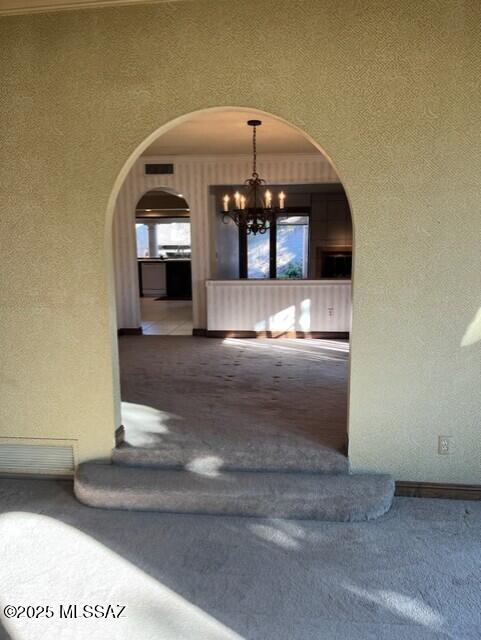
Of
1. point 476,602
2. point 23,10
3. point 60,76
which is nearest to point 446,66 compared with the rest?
point 60,76

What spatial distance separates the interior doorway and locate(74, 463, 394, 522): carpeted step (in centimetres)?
479

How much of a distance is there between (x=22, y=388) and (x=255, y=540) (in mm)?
1911

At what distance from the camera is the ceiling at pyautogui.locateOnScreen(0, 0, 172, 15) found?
298cm

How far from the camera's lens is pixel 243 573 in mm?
2459

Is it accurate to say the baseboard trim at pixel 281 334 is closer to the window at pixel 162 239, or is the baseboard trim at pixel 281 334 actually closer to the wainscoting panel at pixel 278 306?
the wainscoting panel at pixel 278 306

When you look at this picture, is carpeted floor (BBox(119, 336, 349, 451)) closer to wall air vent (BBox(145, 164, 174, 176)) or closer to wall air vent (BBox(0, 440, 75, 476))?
wall air vent (BBox(0, 440, 75, 476))

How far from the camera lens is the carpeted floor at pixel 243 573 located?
2.12 m

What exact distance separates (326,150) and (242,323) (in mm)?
4611

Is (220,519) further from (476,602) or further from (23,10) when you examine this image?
(23,10)

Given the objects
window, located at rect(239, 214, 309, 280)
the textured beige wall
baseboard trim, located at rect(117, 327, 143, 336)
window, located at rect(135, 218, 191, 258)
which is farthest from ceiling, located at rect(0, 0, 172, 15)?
window, located at rect(135, 218, 191, 258)

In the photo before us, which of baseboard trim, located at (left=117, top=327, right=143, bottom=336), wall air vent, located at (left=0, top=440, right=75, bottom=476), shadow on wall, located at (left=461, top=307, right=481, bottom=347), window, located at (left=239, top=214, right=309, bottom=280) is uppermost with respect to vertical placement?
window, located at (left=239, top=214, right=309, bottom=280)

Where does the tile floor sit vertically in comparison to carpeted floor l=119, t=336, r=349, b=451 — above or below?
below

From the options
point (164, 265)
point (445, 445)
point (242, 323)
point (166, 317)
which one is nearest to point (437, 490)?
point (445, 445)

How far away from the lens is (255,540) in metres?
2.73
